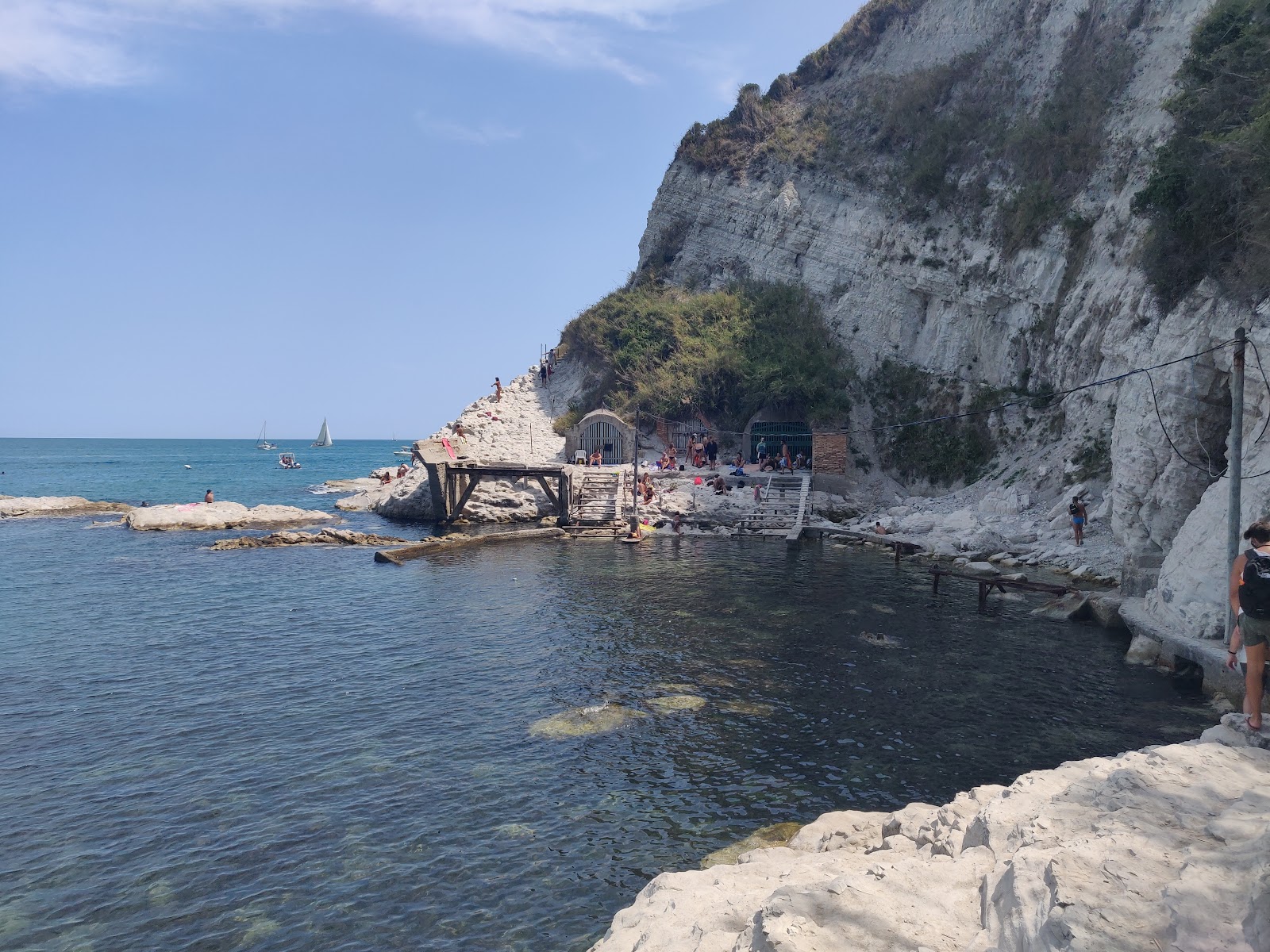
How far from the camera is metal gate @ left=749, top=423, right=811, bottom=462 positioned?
44000mm

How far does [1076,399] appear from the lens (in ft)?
107

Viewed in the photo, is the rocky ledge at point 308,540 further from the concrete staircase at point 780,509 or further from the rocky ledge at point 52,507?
the rocky ledge at point 52,507

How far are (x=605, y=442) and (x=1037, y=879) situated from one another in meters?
42.2

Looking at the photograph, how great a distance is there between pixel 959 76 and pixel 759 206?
1388 cm

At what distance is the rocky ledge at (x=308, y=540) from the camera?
117 ft

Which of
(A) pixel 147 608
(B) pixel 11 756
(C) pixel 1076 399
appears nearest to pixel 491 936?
(B) pixel 11 756

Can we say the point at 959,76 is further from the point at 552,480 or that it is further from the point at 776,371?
the point at 552,480

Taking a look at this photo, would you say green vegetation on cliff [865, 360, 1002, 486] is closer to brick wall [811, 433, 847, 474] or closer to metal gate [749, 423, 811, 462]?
brick wall [811, 433, 847, 474]

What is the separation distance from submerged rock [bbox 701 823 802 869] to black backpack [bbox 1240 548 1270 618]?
5836mm

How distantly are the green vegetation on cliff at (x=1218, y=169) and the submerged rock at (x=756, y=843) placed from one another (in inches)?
615

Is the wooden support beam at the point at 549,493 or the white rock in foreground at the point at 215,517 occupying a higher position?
the wooden support beam at the point at 549,493

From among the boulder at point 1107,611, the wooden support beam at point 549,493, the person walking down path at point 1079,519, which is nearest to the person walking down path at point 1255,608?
the boulder at point 1107,611

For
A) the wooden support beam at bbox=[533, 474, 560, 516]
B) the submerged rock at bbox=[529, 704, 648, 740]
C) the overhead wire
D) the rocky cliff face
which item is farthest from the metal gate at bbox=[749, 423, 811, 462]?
the submerged rock at bbox=[529, 704, 648, 740]

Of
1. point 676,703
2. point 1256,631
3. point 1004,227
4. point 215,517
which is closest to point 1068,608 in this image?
point 676,703
